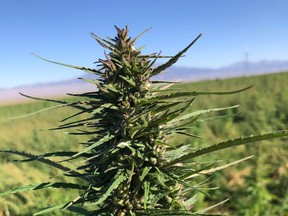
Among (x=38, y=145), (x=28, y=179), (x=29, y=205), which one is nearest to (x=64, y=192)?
(x=28, y=179)

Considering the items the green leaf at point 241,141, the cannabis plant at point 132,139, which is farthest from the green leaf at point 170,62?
the green leaf at point 241,141

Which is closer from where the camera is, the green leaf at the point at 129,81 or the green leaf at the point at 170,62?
the green leaf at the point at 170,62

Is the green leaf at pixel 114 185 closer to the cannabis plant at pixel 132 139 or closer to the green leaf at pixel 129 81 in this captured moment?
the cannabis plant at pixel 132 139

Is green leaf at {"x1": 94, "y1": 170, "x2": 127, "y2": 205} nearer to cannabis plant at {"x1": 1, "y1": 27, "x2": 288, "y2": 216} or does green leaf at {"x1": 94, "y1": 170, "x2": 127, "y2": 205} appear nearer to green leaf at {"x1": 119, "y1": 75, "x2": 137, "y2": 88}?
cannabis plant at {"x1": 1, "y1": 27, "x2": 288, "y2": 216}

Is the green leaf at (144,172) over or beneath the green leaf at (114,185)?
over

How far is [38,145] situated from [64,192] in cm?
367

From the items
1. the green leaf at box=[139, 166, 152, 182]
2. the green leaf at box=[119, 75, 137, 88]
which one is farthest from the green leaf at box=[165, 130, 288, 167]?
the green leaf at box=[119, 75, 137, 88]

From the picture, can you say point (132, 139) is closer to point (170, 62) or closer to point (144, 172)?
point (144, 172)

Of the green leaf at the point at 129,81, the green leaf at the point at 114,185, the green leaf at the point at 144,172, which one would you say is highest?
the green leaf at the point at 129,81

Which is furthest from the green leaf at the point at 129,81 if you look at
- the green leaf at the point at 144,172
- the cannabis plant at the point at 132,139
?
the green leaf at the point at 144,172

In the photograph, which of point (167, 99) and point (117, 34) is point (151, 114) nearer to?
point (167, 99)

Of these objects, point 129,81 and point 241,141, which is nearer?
point 241,141

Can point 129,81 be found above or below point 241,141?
above

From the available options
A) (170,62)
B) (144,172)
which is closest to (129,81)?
(170,62)
